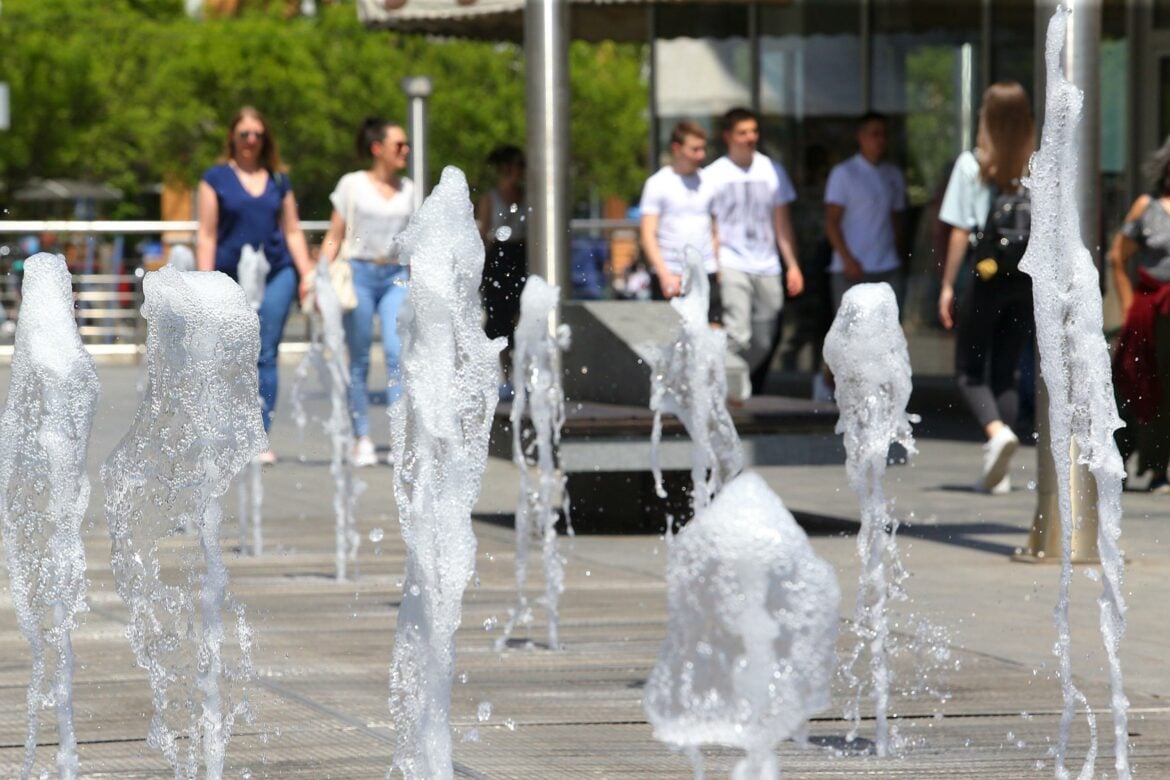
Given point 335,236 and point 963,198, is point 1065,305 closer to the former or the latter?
point 963,198

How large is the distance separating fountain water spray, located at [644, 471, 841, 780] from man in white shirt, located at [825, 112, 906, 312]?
9827 millimetres

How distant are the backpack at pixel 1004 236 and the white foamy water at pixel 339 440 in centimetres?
293

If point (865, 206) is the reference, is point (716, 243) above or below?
below

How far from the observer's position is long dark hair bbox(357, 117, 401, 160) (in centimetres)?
1200

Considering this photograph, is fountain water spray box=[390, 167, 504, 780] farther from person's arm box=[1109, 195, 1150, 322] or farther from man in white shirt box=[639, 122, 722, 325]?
man in white shirt box=[639, 122, 722, 325]

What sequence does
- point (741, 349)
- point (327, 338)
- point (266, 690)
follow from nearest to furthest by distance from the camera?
point (266, 690)
point (327, 338)
point (741, 349)

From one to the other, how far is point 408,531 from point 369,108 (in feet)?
162

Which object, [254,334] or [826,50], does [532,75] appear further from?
[826,50]

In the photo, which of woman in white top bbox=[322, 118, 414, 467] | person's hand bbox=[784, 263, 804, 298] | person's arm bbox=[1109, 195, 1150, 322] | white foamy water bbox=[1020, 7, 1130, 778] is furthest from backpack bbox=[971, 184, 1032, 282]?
white foamy water bbox=[1020, 7, 1130, 778]

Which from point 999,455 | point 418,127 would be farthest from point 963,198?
point 418,127

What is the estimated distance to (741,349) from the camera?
484 inches

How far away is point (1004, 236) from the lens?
1038 cm

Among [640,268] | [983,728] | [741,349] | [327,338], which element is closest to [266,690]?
[983,728]

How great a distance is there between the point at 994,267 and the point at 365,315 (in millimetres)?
3451
